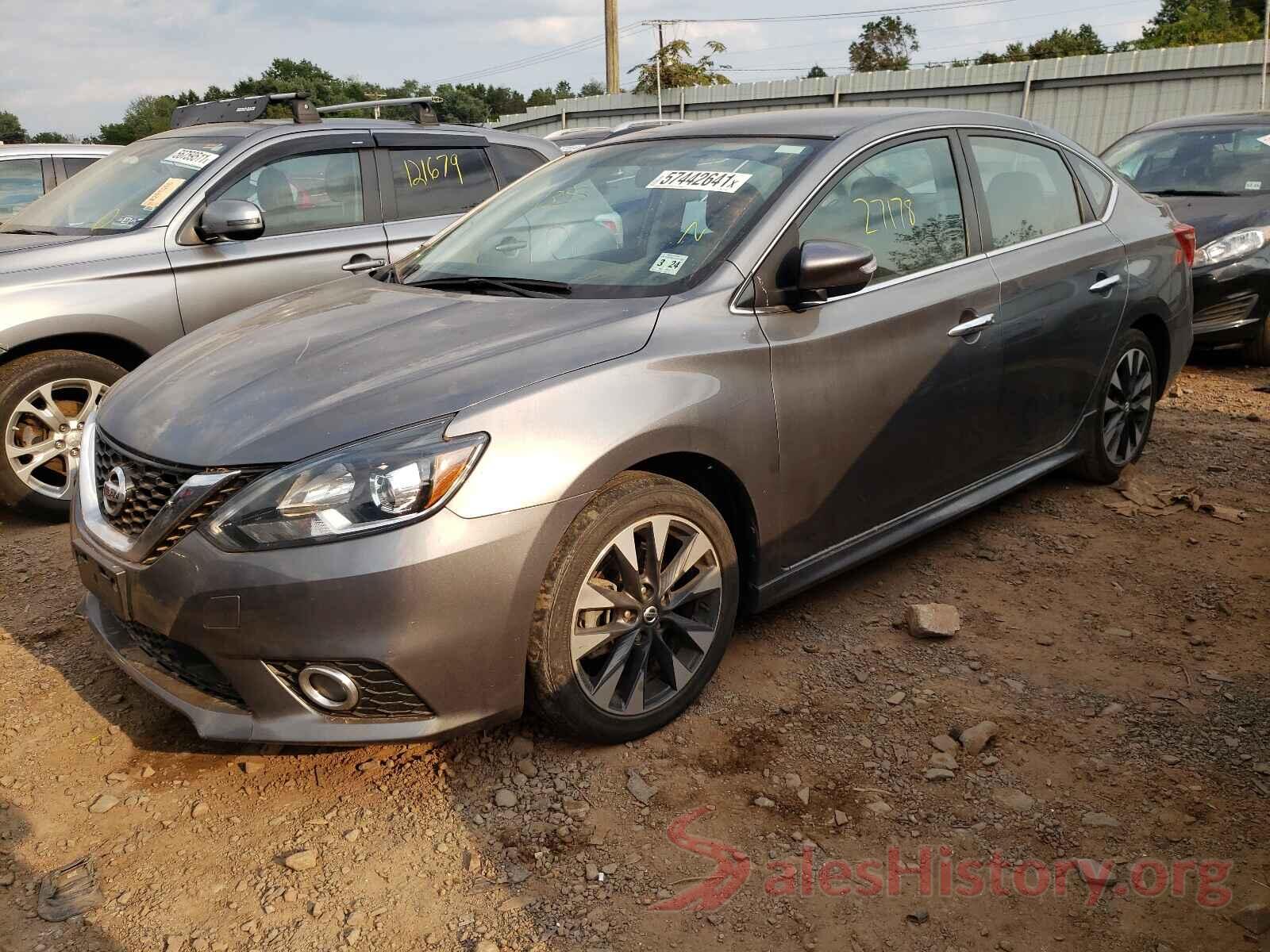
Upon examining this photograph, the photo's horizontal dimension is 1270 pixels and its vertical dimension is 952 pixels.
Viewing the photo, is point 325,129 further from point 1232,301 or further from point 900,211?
point 1232,301

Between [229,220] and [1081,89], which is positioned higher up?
[1081,89]

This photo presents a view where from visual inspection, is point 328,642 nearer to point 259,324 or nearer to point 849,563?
point 259,324

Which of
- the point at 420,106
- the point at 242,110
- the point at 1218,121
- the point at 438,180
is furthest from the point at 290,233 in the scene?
the point at 1218,121

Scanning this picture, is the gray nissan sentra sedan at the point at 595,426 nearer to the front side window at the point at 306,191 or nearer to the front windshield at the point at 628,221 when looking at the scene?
the front windshield at the point at 628,221

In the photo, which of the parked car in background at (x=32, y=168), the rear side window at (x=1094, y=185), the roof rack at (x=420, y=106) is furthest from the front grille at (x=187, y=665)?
the parked car in background at (x=32, y=168)

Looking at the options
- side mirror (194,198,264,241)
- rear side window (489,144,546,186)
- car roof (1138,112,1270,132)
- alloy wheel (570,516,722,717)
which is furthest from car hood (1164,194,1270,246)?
side mirror (194,198,264,241)

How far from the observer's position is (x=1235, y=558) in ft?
14.0

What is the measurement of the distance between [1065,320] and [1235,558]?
1.18 m

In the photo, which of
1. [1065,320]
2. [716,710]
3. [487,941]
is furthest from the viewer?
[1065,320]

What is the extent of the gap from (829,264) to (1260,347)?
18.7 feet

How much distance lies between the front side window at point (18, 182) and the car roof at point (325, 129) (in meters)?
2.01

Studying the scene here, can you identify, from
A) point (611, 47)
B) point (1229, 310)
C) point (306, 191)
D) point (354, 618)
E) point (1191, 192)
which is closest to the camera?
point (354, 618)

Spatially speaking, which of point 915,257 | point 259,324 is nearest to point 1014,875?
point 915,257

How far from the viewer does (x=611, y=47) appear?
71.8 feet
